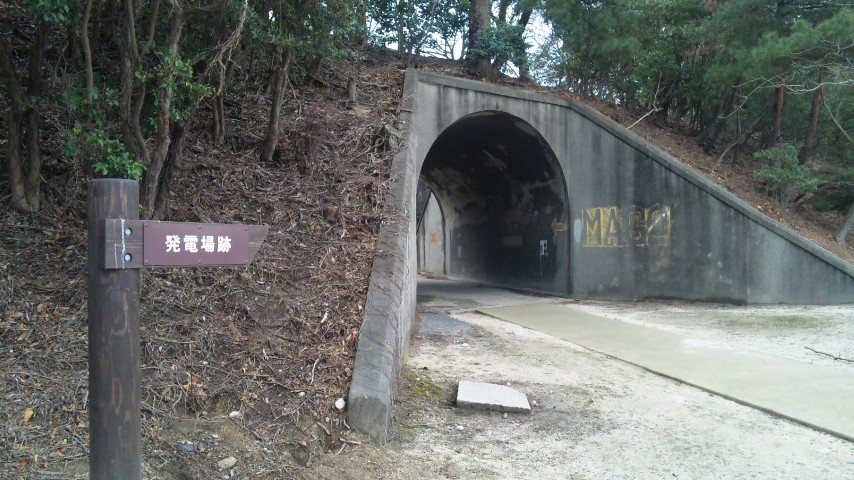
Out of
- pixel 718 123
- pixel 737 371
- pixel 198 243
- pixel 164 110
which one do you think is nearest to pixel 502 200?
pixel 718 123

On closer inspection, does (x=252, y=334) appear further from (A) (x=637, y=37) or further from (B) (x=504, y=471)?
(A) (x=637, y=37)

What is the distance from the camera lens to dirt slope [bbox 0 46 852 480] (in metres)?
4.04

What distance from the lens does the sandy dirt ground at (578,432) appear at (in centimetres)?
448

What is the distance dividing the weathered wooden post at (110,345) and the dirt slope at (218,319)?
1082 millimetres

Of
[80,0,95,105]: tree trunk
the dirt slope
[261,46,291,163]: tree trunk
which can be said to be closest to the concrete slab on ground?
the dirt slope

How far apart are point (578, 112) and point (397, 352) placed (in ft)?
32.3

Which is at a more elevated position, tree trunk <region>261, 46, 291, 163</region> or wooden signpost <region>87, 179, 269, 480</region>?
tree trunk <region>261, 46, 291, 163</region>

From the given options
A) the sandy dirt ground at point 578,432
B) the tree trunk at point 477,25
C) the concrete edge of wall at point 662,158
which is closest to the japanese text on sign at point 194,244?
the sandy dirt ground at point 578,432

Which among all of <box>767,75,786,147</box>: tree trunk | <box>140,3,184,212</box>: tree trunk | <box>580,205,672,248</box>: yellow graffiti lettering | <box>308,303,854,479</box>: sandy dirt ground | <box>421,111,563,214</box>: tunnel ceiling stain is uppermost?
<box>767,75,786,147</box>: tree trunk

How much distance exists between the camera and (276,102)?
828cm

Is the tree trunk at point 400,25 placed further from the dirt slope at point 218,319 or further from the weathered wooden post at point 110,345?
the weathered wooden post at point 110,345

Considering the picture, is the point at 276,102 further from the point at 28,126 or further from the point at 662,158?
the point at 662,158

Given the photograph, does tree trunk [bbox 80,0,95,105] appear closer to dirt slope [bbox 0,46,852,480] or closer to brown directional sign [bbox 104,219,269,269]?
dirt slope [bbox 0,46,852,480]

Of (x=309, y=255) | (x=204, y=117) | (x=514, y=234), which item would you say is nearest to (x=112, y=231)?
(x=309, y=255)
